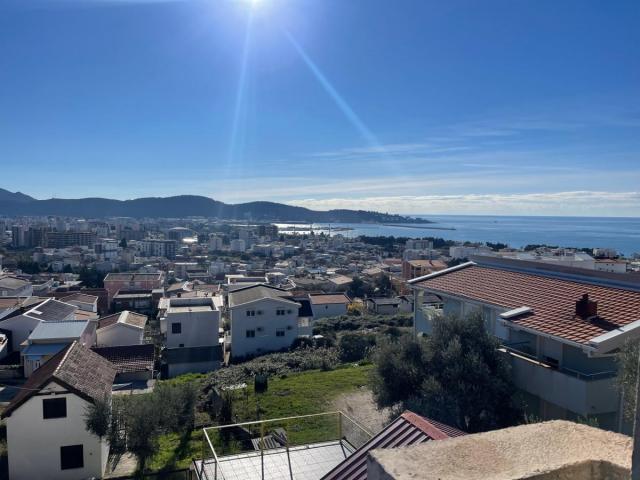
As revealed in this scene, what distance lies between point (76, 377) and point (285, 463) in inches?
254

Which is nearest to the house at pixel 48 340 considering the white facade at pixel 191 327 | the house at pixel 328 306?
the white facade at pixel 191 327

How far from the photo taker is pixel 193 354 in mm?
23922

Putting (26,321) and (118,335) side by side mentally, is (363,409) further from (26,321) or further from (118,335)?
(26,321)

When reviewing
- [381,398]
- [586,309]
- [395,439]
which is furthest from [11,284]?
[395,439]

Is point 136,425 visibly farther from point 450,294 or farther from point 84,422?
point 450,294

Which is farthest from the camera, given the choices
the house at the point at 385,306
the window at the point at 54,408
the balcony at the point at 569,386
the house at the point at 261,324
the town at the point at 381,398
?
the house at the point at 385,306

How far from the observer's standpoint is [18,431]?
10.9 m

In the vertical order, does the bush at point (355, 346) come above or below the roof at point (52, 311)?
below

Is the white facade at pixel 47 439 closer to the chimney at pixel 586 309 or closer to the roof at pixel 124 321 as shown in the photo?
the chimney at pixel 586 309

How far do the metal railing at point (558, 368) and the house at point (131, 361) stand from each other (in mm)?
15247

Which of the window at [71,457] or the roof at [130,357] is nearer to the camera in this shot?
the window at [71,457]

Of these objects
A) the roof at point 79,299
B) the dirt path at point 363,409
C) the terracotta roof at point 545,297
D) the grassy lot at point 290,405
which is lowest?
the roof at point 79,299

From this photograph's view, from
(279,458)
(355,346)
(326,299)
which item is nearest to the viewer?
(279,458)

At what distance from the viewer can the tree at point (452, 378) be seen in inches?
342
